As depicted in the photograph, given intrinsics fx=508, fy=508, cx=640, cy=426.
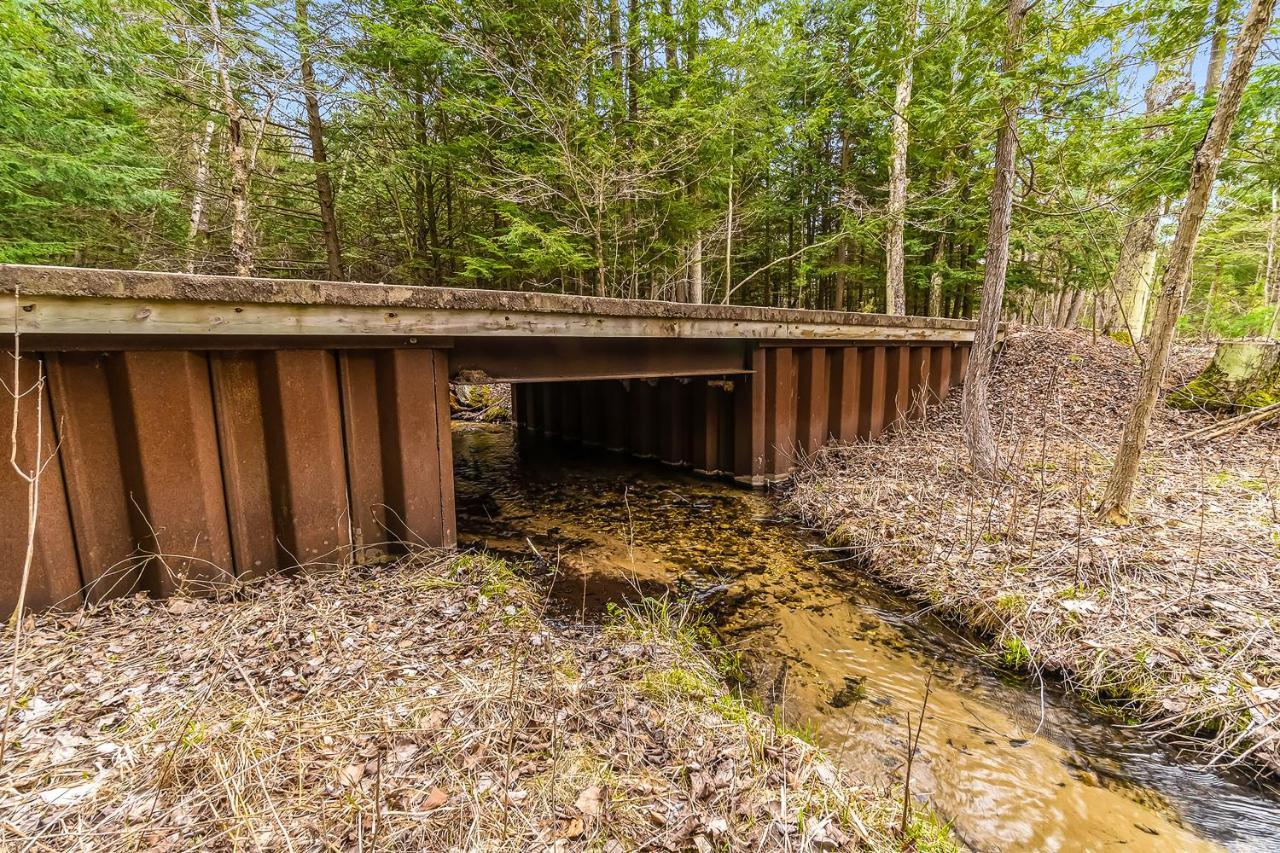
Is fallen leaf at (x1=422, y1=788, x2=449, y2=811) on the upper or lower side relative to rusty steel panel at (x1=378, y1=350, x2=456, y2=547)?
lower

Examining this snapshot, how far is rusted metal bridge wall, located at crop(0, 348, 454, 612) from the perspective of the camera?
104 inches

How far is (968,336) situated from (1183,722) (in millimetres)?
8029

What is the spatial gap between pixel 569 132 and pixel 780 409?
6.43m

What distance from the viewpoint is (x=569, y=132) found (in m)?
9.18

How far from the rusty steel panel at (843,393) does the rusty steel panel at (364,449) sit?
6.01 meters

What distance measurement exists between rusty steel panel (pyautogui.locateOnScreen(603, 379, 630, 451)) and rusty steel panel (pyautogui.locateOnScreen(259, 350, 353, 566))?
5.66 metres

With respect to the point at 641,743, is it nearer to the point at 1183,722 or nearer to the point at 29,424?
the point at 1183,722

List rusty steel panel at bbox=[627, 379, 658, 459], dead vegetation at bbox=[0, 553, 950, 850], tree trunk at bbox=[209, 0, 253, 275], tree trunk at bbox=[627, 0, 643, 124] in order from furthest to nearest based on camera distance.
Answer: tree trunk at bbox=[627, 0, 643, 124] → rusty steel panel at bbox=[627, 379, 658, 459] → tree trunk at bbox=[209, 0, 253, 275] → dead vegetation at bbox=[0, 553, 950, 850]

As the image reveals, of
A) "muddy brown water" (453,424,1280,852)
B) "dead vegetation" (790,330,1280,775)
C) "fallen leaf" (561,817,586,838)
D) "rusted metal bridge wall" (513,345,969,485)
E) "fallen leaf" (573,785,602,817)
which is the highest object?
"rusted metal bridge wall" (513,345,969,485)

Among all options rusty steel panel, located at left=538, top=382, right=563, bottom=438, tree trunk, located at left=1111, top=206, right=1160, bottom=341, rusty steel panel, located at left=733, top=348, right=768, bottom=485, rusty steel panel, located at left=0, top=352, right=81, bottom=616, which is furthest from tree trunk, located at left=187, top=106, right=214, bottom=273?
tree trunk, located at left=1111, top=206, right=1160, bottom=341

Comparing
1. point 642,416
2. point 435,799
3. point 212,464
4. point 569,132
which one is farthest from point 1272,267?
point 212,464

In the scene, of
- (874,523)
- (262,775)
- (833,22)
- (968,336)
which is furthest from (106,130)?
(833,22)

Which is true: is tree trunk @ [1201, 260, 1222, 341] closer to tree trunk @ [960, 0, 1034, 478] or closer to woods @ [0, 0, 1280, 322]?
woods @ [0, 0, 1280, 322]

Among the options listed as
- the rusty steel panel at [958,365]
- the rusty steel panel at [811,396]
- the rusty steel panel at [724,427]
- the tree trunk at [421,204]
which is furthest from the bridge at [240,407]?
the tree trunk at [421,204]
